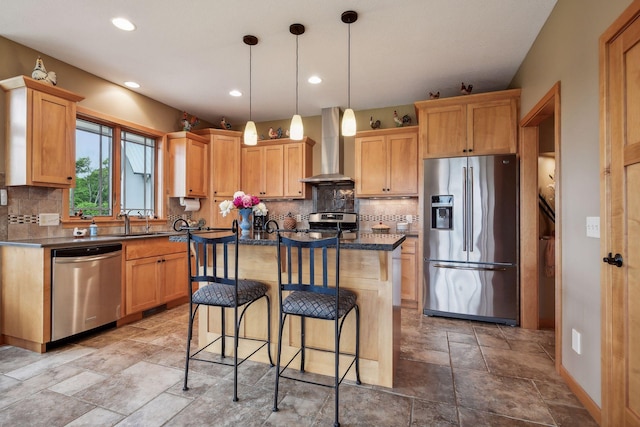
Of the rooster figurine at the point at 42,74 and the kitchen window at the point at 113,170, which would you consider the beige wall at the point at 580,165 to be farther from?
the kitchen window at the point at 113,170

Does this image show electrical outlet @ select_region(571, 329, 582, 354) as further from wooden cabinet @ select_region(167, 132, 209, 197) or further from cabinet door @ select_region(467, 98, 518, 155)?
wooden cabinet @ select_region(167, 132, 209, 197)

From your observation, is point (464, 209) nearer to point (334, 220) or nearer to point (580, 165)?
point (580, 165)

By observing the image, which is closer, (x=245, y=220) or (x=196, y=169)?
(x=245, y=220)

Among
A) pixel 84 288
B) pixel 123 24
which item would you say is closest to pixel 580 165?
pixel 123 24

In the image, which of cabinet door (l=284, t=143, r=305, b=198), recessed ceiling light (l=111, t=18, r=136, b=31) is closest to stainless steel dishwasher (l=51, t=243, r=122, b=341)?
recessed ceiling light (l=111, t=18, r=136, b=31)

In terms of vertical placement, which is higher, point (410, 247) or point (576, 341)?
point (410, 247)

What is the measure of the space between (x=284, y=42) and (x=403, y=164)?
2.18 m

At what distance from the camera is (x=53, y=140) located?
2.89 metres

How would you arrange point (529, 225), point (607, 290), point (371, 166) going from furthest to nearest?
point (371, 166) < point (529, 225) < point (607, 290)

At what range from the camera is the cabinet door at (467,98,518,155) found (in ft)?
11.0

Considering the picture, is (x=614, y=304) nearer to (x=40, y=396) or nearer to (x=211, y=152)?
(x=40, y=396)

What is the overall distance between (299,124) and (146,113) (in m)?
2.68

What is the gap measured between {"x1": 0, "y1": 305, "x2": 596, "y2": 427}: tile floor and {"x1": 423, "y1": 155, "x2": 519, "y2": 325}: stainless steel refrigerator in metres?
0.62

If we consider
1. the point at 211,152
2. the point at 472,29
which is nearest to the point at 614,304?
the point at 472,29
